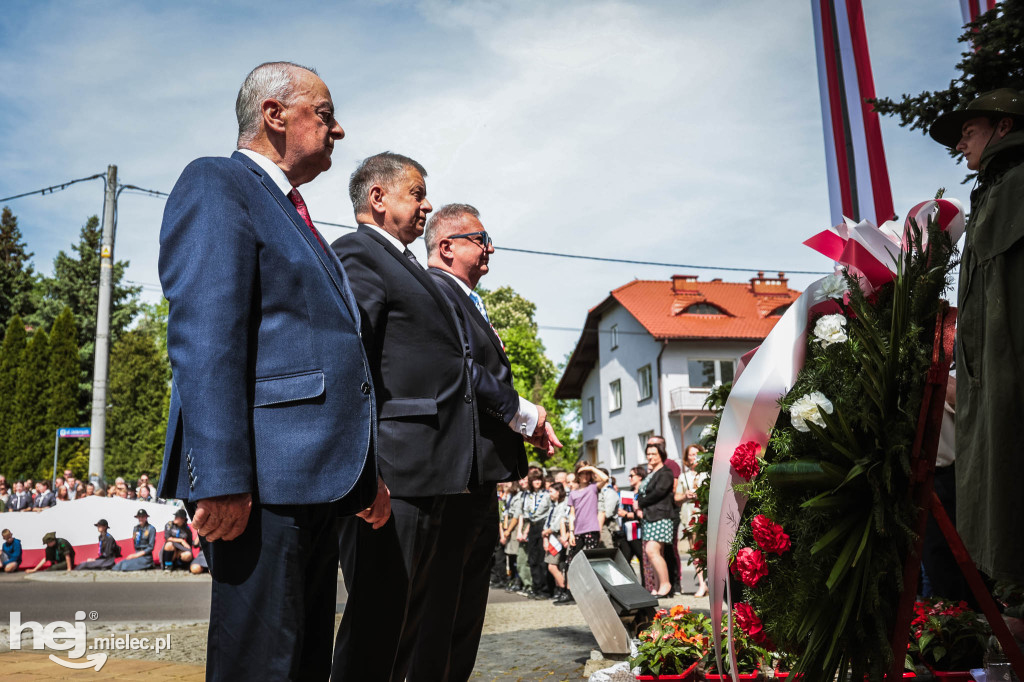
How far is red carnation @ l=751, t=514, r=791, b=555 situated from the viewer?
3113 millimetres

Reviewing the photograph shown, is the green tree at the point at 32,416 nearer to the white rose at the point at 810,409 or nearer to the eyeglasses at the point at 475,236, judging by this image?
the eyeglasses at the point at 475,236

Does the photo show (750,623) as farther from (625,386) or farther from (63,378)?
(63,378)

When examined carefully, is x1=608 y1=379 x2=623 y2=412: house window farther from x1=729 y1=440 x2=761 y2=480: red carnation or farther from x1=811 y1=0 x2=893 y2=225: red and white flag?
x1=729 y1=440 x2=761 y2=480: red carnation

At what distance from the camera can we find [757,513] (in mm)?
3291

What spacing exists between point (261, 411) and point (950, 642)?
122 inches

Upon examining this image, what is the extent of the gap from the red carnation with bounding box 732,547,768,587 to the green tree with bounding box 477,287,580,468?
4832 centimetres

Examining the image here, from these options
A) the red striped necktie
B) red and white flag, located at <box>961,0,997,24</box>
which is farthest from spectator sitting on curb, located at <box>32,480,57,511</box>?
the red striped necktie

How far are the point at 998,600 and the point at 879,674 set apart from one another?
2.60 metres

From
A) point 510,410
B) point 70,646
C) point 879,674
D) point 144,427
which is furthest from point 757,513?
point 144,427

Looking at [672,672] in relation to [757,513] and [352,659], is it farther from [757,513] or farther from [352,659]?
[352,659]

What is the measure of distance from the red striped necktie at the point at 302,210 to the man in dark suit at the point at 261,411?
5 centimetres

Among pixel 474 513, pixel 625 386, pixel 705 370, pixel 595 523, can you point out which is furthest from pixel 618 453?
pixel 474 513

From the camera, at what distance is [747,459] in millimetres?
3303

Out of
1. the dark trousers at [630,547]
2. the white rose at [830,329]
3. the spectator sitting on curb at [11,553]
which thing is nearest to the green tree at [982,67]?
the white rose at [830,329]
